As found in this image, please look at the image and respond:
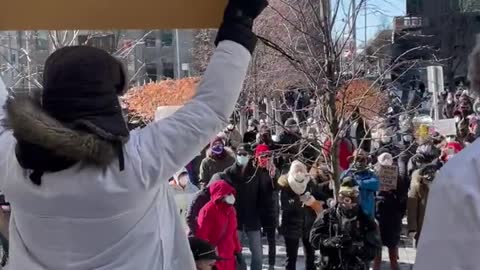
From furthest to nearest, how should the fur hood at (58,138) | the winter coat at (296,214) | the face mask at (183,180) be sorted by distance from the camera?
the winter coat at (296,214) < the face mask at (183,180) < the fur hood at (58,138)

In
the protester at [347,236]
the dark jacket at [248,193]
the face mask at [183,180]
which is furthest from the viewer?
the dark jacket at [248,193]

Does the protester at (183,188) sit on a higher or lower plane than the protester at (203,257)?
higher

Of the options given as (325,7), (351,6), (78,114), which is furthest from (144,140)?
(351,6)

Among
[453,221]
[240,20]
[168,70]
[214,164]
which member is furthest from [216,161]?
[168,70]

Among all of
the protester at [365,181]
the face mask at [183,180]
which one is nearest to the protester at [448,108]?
the protester at [365,181]

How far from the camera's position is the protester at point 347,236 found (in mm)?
7676

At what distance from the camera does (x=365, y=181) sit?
870cm

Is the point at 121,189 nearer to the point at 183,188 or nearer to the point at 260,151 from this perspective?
the point at 183,188

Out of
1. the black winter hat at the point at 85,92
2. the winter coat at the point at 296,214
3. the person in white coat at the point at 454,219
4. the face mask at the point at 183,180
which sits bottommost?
the winter coat at the point at 296,214

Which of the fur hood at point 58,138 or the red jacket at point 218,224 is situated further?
the red jacket at point 218,224

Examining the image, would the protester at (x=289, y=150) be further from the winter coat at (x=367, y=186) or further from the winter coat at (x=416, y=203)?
the winter coat at (x=416, y=203)

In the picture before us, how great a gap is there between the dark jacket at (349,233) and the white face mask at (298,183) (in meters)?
1.59

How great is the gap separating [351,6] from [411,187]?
2.20 m

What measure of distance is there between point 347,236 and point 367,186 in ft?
3.64
